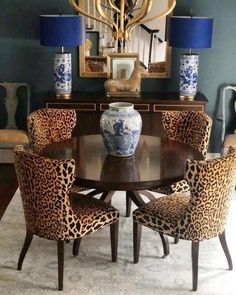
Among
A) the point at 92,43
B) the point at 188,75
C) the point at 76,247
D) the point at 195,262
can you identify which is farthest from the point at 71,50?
the point at 195,262

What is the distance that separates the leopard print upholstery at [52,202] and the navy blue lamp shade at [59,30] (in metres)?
1.82

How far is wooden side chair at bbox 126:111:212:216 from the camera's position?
10.8 feet

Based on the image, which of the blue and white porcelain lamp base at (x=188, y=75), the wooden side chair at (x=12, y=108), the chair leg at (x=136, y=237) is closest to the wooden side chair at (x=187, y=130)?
the chair leg at (x=136, y=237)

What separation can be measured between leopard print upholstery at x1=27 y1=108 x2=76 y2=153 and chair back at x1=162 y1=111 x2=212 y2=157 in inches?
31.4

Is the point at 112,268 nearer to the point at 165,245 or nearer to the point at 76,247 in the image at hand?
the point at 76,247

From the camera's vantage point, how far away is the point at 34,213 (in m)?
2.60

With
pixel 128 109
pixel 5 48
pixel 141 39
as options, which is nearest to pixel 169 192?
pixel 128 109

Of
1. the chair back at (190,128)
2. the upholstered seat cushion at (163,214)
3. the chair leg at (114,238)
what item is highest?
the chair back at (190,128)

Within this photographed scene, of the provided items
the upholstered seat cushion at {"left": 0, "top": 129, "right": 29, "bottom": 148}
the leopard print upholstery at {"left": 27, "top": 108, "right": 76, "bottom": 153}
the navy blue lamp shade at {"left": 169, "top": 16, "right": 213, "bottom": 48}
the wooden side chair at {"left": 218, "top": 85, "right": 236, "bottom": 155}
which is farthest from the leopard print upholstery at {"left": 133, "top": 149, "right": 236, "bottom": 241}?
the upholstered seat cushion at {"left": 0, "top": 129, "right": 29, "bottom": 148}

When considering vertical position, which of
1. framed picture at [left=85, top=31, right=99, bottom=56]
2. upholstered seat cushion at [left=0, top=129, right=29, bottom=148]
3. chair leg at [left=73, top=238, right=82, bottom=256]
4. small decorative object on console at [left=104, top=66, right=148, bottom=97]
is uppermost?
framed picture at [left=85, top=31, right=99, bottom=56]

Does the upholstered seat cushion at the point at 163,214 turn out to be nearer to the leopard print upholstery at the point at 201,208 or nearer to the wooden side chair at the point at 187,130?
the leopard print upholstery at the point at 201,208

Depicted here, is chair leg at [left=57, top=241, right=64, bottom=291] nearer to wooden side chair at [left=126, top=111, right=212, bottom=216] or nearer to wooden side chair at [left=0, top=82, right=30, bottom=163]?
wooden side chair at [left=126, top=111, right=212, bottom=216]

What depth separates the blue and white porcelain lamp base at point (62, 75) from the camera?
4.32 metres

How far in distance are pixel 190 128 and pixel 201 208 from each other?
1115 millimetres
